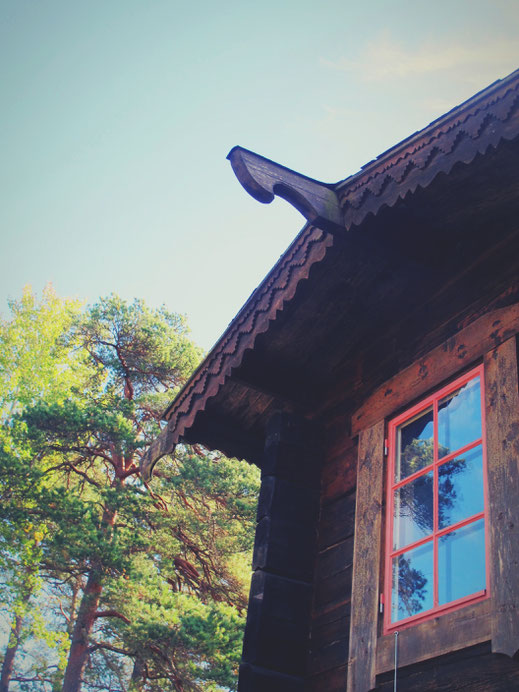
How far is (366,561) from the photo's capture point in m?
3.83

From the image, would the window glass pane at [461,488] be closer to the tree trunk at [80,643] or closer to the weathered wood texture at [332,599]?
the weathered wood texture at [332,599]

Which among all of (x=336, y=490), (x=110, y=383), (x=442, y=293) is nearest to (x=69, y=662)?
(x=110, y=383)

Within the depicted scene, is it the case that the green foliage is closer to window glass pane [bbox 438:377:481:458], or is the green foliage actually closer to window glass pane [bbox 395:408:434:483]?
window glass pane [bbox 395:408:434:483]

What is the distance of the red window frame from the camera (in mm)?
3176

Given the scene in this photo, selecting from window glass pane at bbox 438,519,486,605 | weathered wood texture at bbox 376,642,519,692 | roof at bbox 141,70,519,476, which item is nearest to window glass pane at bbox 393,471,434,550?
window glass pane at bbox 438,519,486,605

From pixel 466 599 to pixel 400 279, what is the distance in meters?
1.98

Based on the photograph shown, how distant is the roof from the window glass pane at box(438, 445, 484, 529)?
4.26ft

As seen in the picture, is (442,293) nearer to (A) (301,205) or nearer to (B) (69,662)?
(A) (301,205)

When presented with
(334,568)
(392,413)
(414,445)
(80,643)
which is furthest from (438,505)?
(80,643)

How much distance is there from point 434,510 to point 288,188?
5.83 ft

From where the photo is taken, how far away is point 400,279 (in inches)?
171

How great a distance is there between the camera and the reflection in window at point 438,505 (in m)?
3.26

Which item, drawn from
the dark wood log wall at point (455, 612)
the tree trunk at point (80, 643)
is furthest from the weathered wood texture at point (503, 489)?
the tree trunk at point (80, 643)

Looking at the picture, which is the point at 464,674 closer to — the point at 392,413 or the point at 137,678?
the point at 392,413
